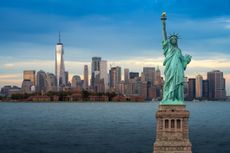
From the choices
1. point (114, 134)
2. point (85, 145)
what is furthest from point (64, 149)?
point (114, 134)

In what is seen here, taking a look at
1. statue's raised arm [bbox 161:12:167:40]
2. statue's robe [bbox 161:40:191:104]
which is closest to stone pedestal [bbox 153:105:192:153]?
statue's robe [bbox 161:40:191:104]

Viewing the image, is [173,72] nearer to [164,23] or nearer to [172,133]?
[164,23]

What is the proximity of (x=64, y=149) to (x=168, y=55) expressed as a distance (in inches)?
1743

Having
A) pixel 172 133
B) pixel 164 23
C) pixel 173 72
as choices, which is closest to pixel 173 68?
pixel 173 72

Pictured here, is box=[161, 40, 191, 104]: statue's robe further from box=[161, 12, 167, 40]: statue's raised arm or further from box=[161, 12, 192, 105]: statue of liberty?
box=[161, 12, 167, 40]: statue's raised arm

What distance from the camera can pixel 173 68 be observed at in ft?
126

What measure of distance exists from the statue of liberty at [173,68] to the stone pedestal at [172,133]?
2135mm

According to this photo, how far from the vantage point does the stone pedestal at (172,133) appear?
35344mm

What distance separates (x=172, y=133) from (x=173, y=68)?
17.0 ft

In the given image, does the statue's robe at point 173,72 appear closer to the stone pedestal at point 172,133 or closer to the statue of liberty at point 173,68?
the statue of liberty at point 173,68

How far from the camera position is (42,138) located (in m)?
97.1

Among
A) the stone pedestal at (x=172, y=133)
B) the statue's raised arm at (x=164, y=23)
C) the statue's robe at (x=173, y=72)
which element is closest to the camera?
the stone pedestal at (x=172, y=133)

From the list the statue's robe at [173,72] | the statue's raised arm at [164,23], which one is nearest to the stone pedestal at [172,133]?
the statue's robe at [173,72]

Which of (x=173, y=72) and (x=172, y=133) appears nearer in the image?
(x=172, y=133)
